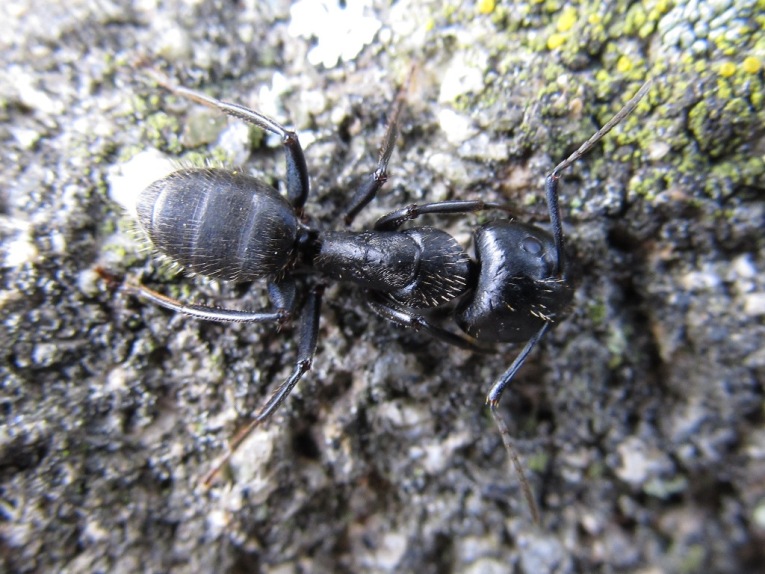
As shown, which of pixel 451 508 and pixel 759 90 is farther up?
pixel 759 90

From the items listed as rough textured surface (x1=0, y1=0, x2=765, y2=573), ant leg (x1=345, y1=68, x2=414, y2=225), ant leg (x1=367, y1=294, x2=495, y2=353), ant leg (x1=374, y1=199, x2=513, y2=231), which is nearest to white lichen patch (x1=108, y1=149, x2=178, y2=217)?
rough textured surface (x1=0, y1=0, x2=765, y2=573)

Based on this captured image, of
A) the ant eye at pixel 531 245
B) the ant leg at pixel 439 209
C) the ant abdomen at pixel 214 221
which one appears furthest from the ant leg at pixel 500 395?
the ant abdomen at pixel 214 221

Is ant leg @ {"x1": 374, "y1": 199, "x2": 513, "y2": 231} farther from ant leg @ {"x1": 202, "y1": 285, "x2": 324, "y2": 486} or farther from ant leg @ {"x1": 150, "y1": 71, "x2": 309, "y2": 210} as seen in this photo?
ant leg @ {"x1": 202, "y1": 285, "x2": 324, "y2": 486}

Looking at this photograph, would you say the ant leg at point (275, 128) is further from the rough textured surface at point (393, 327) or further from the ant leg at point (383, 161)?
the ant leg at point (383, 161)

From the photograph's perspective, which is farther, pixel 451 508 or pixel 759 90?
pixel 451 508

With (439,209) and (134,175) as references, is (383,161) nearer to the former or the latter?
(439,209)

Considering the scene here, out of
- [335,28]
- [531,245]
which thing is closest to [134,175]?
[335,28]

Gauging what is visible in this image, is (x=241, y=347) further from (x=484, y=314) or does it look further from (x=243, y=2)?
(x=243, y=2)

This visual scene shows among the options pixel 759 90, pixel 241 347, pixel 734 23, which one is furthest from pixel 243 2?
pixel 759 90
